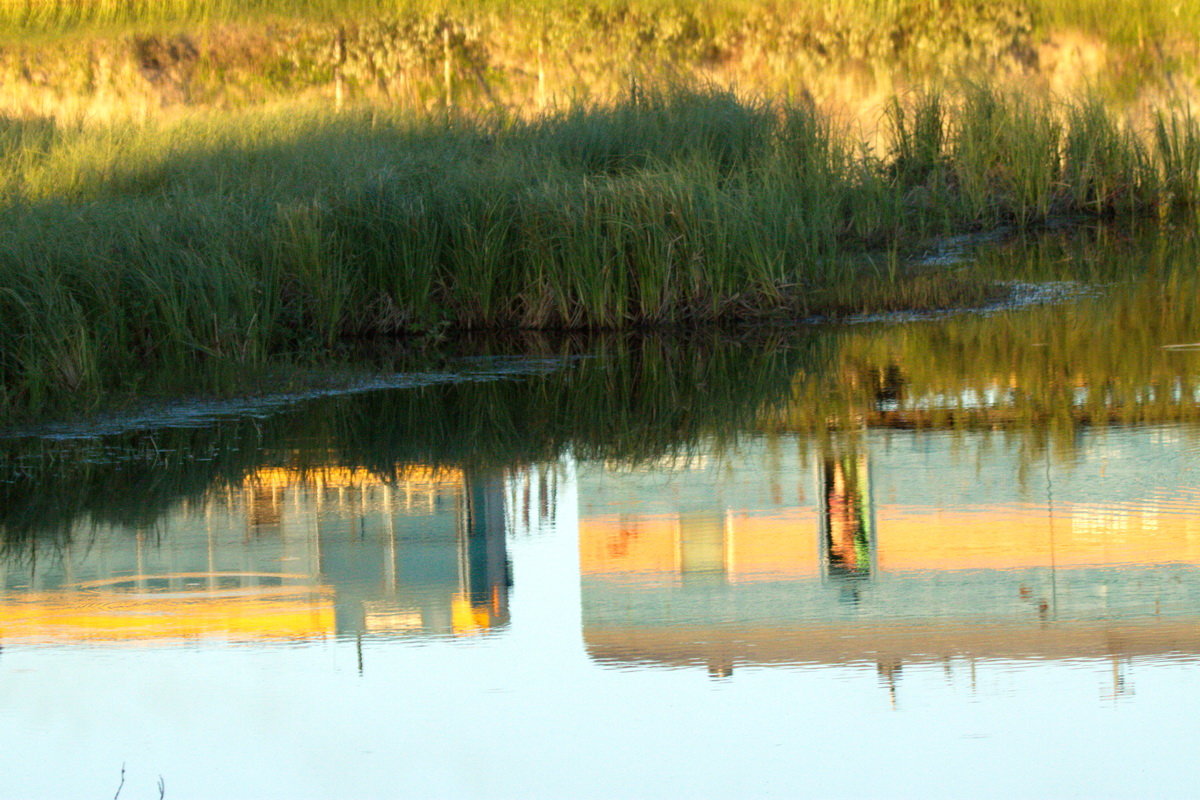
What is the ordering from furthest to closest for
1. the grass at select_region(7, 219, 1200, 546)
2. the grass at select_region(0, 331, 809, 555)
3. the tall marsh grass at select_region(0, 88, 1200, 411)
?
the tall marsh grass at select_region(0, 88, 1200, 411) → the grass at select_region(7, 219, 1200, 546) → the grass at select_region(0, 331, 809, 555)

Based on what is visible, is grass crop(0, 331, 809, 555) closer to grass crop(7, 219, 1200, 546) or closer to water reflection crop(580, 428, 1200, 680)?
grass crop(7, 219, 1200, 546)

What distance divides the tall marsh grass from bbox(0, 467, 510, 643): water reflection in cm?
238

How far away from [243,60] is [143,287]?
746 inches

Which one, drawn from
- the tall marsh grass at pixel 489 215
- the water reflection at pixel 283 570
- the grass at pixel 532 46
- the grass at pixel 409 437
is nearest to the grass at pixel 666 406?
the grass at pixel 409 437

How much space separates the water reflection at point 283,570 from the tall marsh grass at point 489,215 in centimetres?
238

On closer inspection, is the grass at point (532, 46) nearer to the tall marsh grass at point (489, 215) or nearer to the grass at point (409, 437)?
the tall marsh grass at point (489, 215)

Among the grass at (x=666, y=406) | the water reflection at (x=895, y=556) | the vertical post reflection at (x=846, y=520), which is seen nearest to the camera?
the water reflection at (x=895, y=556)

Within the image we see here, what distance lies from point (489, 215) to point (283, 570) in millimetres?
5848

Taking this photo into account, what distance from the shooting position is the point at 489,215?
10648mm

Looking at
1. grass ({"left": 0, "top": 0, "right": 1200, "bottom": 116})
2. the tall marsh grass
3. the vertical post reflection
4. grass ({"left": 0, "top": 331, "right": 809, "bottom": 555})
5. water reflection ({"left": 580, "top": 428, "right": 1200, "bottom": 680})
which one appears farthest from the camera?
grass ({"left": 0, "top": 0, "right": 1200, "bottom": 116})

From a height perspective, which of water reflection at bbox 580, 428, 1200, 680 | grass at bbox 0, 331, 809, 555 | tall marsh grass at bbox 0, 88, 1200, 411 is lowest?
water reflection at bbox 580, 428, 1200, 680

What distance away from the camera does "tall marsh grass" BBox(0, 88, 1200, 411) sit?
902cm

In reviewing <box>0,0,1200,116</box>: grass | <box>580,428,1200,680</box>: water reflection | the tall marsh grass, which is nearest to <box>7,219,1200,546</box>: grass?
<box>580,428,1200,680</box>: water reflection

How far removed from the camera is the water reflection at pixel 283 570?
4.57 metres
